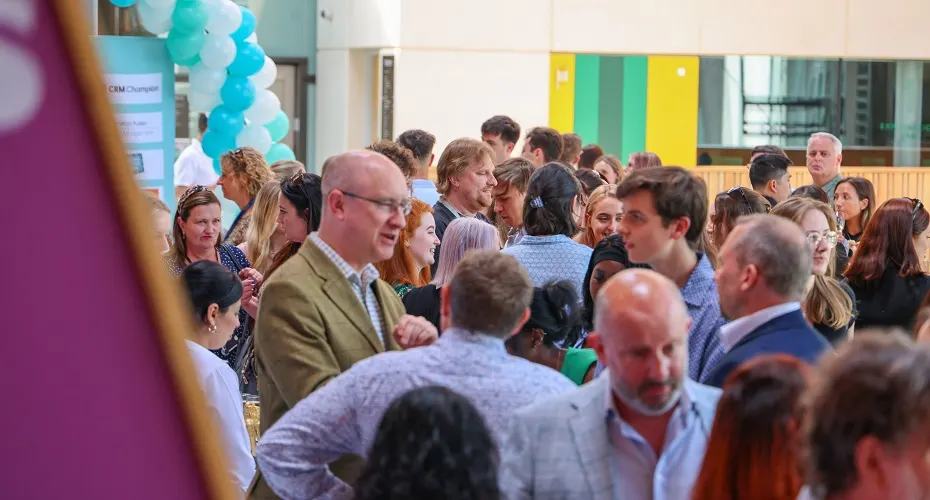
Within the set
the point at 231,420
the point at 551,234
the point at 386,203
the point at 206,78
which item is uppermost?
the point at 206,78

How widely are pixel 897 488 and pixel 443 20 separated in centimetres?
1277

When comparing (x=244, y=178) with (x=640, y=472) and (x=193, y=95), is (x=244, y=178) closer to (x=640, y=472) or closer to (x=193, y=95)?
(x=193, y=95)

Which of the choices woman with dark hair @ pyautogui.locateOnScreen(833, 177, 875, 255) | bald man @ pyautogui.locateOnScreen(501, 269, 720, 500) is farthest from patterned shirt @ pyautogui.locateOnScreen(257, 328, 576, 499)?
woman with dark hair @ pyautogui.locateOnScreen(833, 177, 875, 255)

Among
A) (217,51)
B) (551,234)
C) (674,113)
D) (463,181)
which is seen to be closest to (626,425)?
(551,234)

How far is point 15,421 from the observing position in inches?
36.0

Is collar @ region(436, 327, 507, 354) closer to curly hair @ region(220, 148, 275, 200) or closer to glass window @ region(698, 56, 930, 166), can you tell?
curly hair @ region(220, 148, 275, 200)

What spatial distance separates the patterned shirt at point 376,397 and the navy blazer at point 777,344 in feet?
1.61

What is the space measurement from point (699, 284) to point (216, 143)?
6.93 metres

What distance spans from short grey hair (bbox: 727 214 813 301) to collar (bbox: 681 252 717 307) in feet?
1.11

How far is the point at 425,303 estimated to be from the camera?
436cm

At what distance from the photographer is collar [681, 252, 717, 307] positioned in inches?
139

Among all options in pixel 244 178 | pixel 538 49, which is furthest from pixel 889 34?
pixel 244 178

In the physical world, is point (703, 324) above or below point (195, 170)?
below

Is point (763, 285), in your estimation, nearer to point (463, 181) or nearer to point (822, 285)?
point (822, 285)
